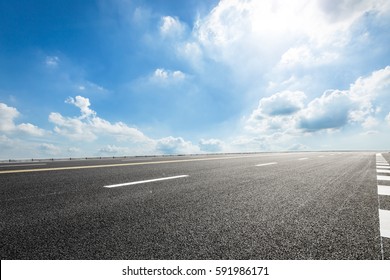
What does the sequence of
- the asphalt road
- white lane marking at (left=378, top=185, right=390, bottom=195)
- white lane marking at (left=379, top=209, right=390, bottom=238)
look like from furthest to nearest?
white lane marking at (left=378, top=185, right=390, bottom=195) < white lane marking at (left=379, top=209, right=390, bottom=238) < the asphalt road

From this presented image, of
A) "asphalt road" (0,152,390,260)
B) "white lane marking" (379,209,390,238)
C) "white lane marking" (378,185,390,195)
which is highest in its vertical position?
"asphalt road" (0,152,390,260)

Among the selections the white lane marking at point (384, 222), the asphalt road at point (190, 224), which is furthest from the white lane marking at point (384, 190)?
the white lane marking at point (384, 222)

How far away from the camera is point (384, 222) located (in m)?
2.61

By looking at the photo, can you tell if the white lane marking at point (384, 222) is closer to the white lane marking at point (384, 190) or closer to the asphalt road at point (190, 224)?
the asphalt road at point (190, 224)

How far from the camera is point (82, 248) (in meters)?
1.87

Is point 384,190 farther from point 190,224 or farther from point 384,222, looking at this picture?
point 190,224

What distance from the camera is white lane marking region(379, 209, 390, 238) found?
228cm

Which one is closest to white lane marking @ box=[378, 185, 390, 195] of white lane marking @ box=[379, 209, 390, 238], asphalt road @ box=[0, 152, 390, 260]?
asphalt road @ box=[0, 152, 390, 260]

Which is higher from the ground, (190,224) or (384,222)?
(190,224)

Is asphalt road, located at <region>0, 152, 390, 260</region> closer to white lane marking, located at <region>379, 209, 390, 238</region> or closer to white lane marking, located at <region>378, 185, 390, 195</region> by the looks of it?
white lane marking, located at <region>379, 209, 390, 238</region>

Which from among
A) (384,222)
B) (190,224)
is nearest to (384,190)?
(384,222)

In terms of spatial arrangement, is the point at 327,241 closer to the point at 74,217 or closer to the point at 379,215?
the point at 379,215
